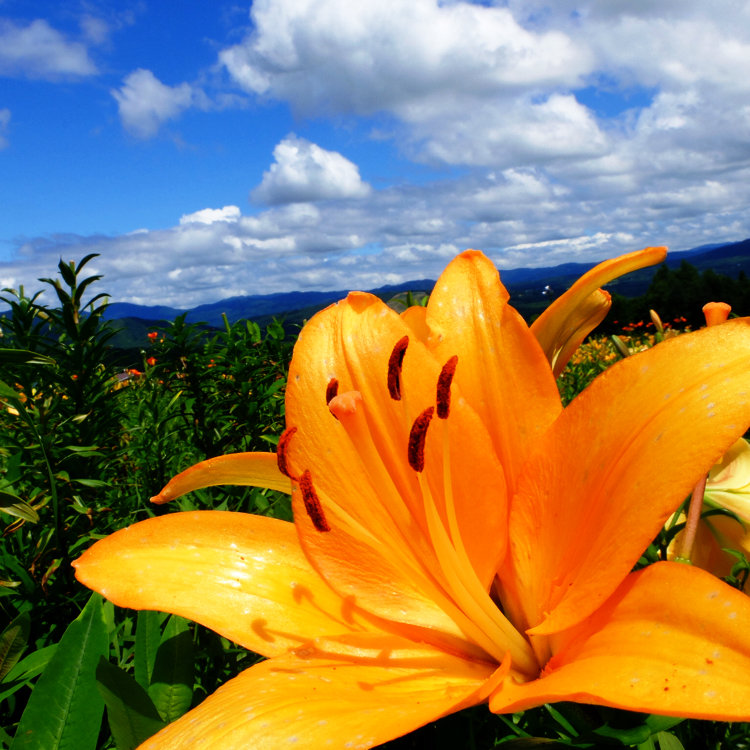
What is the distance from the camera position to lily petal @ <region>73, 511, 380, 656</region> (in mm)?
735

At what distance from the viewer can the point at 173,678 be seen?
0.66m

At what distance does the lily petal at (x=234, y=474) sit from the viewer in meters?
0.79

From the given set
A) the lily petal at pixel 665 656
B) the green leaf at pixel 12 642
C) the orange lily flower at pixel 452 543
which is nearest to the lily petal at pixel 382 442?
the orange lily flower at pixel 452 543

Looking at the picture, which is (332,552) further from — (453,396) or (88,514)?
(88,514)

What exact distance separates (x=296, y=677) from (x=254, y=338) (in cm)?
184

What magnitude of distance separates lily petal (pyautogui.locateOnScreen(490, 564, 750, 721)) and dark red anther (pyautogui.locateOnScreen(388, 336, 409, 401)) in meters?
0.32

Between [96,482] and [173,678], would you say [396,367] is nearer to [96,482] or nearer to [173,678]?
[173,678]

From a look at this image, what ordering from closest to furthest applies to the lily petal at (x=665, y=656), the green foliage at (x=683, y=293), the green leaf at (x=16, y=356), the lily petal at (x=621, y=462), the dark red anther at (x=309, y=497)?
1. the lily petal at (x=665, y=656)
2. the lily petal at (x=621, y=462)
3. the dark red anther at (x=309, y=497)
4. the green leaf at (x=16, y=356)
5. the green foliage at (x=683, y=293)

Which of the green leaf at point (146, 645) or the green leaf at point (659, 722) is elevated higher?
the green leaf at point (146, 645)

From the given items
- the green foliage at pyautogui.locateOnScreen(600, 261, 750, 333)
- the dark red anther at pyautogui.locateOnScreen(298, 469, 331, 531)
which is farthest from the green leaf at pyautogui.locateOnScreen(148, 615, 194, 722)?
the green foliage at pyautogui.locateOnScreen(600, 261, 750, 333)

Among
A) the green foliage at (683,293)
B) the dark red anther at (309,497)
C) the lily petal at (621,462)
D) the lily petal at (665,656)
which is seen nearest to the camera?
the lily petal at (665,656)

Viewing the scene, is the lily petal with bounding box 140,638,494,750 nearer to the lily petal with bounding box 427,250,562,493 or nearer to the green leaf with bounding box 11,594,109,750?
the green leaf with bounding box 11,594,109,750

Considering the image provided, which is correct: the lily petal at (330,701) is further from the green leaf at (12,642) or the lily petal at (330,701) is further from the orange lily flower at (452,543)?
the green leaf at (12,642)

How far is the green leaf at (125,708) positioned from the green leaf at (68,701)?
0.03 meters
